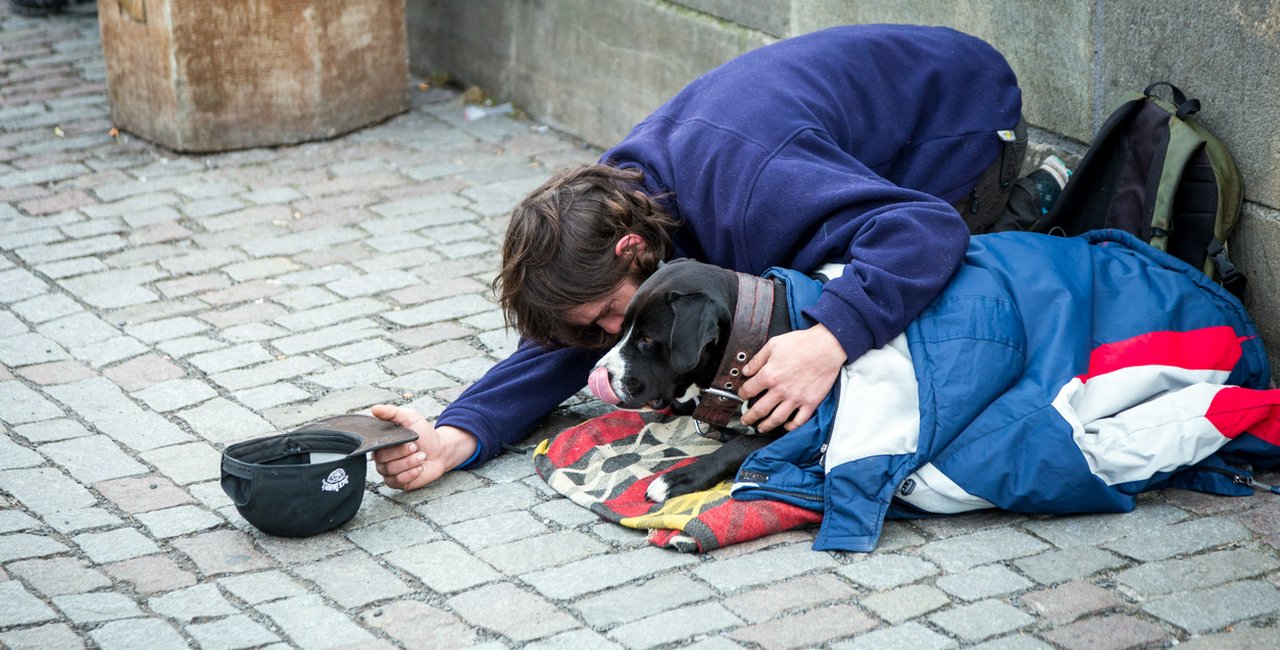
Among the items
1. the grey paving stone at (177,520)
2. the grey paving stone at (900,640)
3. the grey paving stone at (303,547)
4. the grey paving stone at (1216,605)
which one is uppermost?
the grey paving stone at (1216,605)

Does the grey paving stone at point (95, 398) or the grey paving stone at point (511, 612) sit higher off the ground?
the grey paving stone at point (511, 612)

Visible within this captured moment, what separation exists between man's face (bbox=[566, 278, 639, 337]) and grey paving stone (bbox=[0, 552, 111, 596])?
1.22 meters

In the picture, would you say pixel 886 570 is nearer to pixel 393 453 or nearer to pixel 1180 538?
pixel 1180 538

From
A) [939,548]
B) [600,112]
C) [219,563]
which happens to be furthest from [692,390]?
[600,112]

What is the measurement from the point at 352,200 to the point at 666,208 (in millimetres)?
2585

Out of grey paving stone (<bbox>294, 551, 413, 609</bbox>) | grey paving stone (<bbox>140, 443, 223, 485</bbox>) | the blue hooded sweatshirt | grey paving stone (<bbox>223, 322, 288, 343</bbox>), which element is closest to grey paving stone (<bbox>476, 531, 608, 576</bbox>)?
grey paving stone (<bbox>294, 551, 413, 609</bbox>)

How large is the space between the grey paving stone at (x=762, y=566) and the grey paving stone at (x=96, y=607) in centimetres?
121

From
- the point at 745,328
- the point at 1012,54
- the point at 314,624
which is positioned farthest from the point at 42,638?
the point at 1012,54

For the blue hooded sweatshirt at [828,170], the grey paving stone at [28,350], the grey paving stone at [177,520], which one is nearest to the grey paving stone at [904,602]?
the blue hooded sweatshirt at [828,170]

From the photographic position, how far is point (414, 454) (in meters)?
3.36

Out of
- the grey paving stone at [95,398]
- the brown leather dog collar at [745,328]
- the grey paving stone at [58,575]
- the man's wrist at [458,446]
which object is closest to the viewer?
the grey paving stone at [58,575]

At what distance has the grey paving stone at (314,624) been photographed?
9.06 feet

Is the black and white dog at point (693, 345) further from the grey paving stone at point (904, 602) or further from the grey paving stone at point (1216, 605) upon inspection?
the grey paving stone at point (1216, 605)

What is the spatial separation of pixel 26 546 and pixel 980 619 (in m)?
2.14
